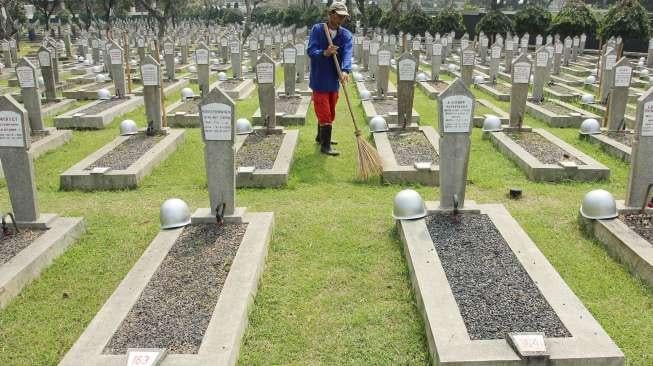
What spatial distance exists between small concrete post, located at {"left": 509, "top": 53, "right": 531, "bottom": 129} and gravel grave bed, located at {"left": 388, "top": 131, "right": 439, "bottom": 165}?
182 centimetres

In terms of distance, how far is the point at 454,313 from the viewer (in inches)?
153

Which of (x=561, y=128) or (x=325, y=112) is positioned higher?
(x=325, y=112)

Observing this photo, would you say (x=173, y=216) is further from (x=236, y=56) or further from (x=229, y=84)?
(x=236, y=56)

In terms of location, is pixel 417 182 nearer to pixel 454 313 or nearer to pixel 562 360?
pixel 454 313

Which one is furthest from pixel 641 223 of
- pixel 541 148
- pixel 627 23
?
pixel 627 23

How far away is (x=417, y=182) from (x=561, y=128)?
5170 mm

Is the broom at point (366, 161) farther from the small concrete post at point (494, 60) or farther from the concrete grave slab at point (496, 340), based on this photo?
the small concrete post at point (494, 60)

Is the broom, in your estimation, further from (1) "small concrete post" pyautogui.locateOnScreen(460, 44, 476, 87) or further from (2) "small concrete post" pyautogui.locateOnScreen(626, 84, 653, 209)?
(1) "small concrete post" pyautogui.locateOnScreen(460, 44, 476, 87)

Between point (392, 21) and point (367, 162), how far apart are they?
25813 millimetres

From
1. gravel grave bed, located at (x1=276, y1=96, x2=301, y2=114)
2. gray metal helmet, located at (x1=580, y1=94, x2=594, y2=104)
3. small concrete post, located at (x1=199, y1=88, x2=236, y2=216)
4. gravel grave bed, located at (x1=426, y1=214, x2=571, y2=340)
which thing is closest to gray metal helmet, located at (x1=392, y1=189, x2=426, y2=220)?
gravel grave bed, located at (x1=426, y1=214, x2=571, y2=340)

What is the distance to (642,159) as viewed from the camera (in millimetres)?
5695

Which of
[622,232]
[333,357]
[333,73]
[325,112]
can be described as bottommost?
[333,357]

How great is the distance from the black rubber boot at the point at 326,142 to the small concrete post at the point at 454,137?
3.39 meters

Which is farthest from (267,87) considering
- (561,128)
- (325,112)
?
(561,128)
